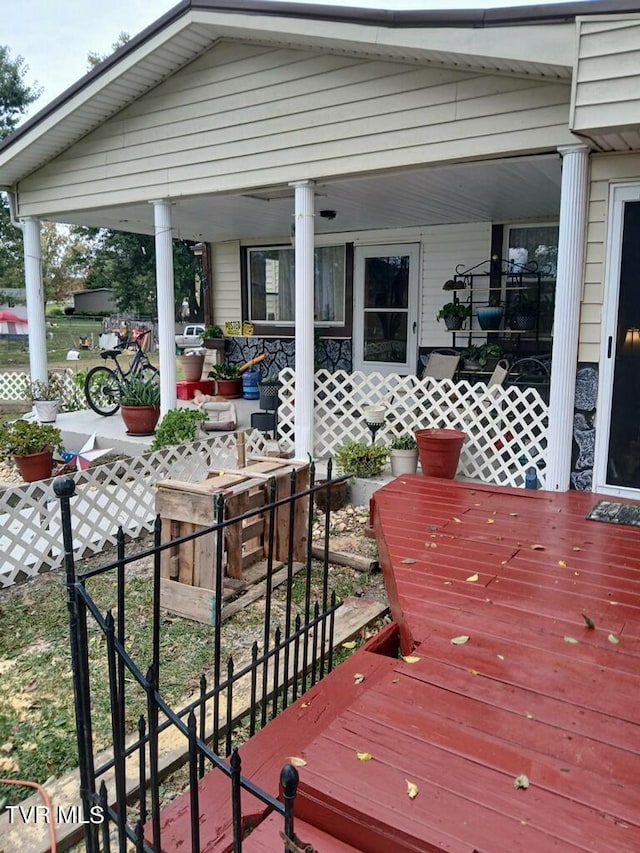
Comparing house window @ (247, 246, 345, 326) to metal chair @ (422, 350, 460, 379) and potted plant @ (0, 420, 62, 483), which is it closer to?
metal chair @ (422, 350, 460, 379)

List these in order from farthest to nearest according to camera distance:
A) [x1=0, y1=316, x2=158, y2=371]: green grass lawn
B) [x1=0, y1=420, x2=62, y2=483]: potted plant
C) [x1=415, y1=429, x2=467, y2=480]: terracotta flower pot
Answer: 1. [x1=0, y1=316, x2=158, y2=371]: green grass lawn
2. [x1=0, y1=420, x2=62, y2=483]: potted plant
3. [x1=415, y1=429, x2=467, y2=480]: terracotta flower pot

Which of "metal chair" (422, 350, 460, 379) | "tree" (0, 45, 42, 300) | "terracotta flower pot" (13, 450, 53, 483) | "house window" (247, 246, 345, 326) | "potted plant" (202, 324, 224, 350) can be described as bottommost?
"terracotta flower pot" (13, 450, 53, 483)

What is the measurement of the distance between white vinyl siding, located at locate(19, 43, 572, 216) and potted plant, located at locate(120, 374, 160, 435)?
2078mm

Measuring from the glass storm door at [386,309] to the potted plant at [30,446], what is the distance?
4.48m

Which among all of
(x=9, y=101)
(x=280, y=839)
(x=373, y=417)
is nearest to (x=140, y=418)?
(x=373, y=417)

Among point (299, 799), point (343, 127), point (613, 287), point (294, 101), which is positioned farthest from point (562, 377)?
point (299, 799)

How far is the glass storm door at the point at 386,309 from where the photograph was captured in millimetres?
8516

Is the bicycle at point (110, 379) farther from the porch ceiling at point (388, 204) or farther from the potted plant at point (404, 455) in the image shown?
the potted plant at point (404, 455)

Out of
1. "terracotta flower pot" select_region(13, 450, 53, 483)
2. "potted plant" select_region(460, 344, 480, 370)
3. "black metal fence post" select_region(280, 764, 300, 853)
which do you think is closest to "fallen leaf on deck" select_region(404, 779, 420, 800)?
"black metal fence post" select_region(280, 764, 300, 853)

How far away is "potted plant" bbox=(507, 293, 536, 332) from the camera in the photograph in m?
7.48

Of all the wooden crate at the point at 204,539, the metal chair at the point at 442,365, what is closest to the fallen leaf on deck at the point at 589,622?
the wooden crate at the point at 204,539

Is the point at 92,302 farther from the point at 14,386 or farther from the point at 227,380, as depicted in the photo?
the point at 227,380

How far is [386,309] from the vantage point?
877 cm

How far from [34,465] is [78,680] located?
4.95 m
